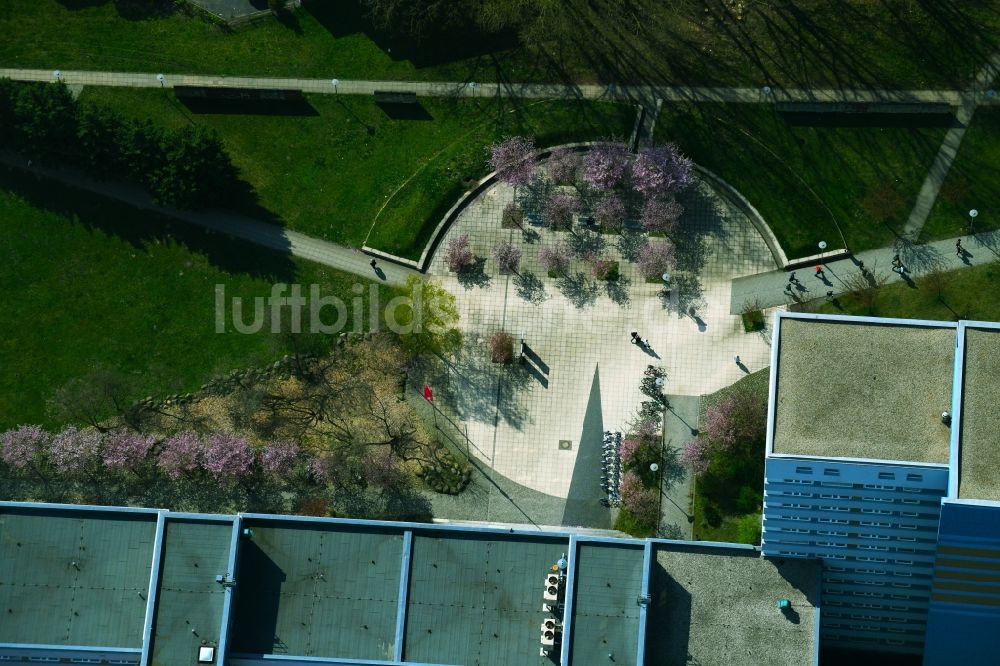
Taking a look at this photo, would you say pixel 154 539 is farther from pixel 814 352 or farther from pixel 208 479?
pixel 814 352

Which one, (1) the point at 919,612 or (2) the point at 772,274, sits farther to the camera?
(2) the point at 772,274

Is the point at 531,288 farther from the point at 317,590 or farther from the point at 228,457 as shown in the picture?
the point at 317,590

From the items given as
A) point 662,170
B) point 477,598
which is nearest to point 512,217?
point 662,170

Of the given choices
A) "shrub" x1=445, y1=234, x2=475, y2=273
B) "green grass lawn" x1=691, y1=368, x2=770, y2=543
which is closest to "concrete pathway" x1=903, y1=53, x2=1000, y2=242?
"green grass lawn" x1=691, y1=368, x2=770, y2=543

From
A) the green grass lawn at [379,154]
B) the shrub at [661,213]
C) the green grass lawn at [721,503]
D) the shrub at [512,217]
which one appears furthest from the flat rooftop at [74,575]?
the shrub at [661,213]

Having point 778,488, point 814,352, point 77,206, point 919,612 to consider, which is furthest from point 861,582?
point 77,206
